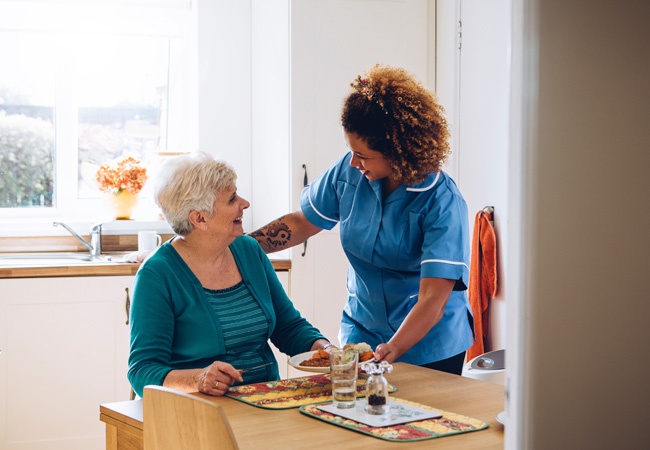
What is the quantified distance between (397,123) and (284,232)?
1.94ft

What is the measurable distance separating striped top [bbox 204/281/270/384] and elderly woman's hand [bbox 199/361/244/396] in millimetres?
213

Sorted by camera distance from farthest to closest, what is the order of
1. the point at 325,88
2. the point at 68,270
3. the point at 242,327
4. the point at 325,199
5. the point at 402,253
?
the point at 325,88
the point at 68,270
the point at 325,199
the point at 402,253
the point at 242,327

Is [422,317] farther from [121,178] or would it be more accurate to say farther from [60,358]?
[121,178]

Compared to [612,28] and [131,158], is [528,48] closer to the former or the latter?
[612,28]

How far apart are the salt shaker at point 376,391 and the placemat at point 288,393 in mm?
146

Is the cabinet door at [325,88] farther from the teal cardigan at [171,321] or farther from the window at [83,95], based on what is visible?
the teal cardigan at [171,321]

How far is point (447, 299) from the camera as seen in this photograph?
1.96m

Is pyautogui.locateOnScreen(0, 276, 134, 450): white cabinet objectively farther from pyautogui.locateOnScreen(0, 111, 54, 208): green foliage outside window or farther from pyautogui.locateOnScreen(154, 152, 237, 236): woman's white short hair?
pyautogui.locateOnScreen(154, 152, 237, 236): woman's white short hair

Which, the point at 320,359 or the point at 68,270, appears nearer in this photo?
the point at 320,359

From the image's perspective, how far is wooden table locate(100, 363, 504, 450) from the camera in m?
1.30

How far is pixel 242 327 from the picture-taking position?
74.0 inches

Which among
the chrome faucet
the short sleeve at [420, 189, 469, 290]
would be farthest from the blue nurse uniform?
the chrome faucet

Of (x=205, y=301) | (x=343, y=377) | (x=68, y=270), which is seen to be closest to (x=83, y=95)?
(x=68, y=270)

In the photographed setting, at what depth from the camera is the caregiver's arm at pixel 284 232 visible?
92.2 inches
